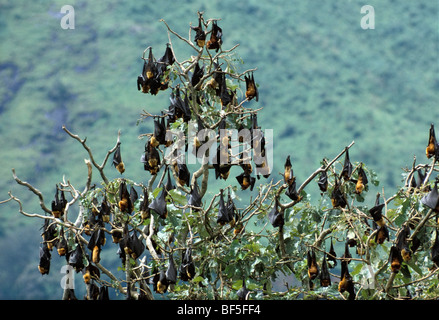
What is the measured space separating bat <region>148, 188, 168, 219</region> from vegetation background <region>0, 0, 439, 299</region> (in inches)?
360

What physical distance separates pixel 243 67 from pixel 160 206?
9901 millimetres

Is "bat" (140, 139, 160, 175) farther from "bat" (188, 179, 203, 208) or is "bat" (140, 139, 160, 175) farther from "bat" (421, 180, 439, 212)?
"bat" (421, 180, 439, 212)

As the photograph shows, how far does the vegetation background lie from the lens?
15.2 metres

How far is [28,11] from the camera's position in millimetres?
17031

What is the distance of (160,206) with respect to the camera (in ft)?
19.2

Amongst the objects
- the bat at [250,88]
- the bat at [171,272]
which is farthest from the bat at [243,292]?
→ the bat at [250,88]

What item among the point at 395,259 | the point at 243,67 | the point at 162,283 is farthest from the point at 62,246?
the point at 243,67

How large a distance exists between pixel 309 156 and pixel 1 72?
6.72 m

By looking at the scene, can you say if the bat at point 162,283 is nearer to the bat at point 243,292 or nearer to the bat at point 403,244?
the bat at point 243,292

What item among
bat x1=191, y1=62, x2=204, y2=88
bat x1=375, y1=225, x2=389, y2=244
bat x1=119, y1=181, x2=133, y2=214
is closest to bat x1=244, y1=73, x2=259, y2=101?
bat x1=191, y1=62, x2=204, y2=88

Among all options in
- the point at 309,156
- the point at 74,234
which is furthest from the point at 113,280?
the point at 309,156

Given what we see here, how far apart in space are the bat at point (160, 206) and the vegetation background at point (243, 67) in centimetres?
914

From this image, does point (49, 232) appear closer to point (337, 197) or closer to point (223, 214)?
point (223, 214)

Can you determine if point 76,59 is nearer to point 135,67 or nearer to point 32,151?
point 135,67
